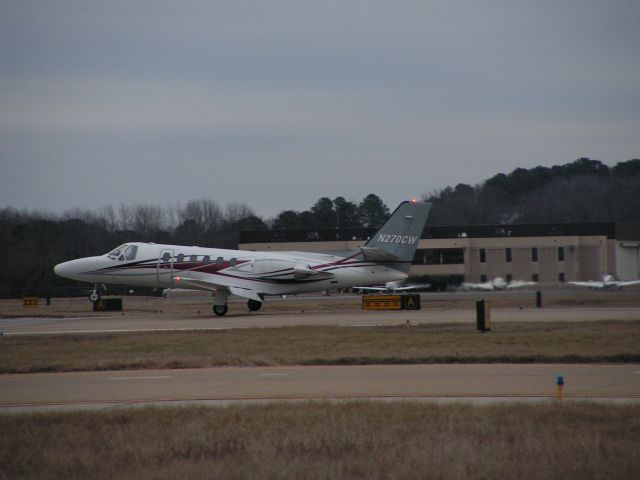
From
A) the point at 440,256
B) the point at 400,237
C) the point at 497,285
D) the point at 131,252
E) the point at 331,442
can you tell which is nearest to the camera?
the point at 331,442

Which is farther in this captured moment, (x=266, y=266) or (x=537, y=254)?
(x=537, y=254)

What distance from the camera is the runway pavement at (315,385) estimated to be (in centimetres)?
1673

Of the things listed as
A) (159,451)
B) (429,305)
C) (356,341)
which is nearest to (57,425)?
(159,451)

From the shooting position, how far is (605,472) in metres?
10.4

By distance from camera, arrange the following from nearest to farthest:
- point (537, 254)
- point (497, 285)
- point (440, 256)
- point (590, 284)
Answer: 1. point (497, 285)
2. point (590, 284)
3. point (537, 254)
4. point (440, 256)

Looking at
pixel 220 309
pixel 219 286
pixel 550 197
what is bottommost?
pixel 220 309

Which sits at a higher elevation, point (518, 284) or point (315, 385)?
point (518, 284)

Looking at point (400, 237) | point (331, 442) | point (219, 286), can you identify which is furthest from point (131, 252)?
point (331, 442)

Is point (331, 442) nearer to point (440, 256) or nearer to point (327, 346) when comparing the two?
point (327, 346)

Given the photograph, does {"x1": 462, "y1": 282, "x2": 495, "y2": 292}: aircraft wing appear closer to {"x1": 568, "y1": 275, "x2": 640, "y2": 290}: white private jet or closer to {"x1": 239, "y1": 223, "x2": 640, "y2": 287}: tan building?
{"x1": 239, "y1": 223, "x2": 640, "y2": 287}: tan building

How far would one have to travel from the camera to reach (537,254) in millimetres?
59344

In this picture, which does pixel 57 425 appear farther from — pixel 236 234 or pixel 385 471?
pixel 236 234

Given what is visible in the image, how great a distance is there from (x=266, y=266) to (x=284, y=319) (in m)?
4.86

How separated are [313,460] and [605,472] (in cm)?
356
